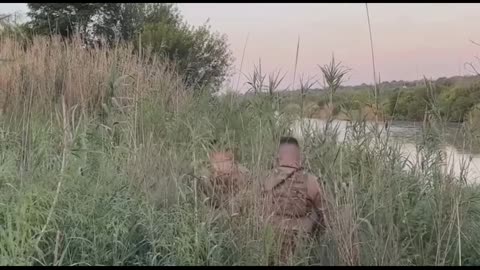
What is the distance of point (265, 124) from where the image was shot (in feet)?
11.9

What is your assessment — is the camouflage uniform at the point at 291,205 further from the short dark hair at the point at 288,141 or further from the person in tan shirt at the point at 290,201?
the short dark hair at the point at 288,141

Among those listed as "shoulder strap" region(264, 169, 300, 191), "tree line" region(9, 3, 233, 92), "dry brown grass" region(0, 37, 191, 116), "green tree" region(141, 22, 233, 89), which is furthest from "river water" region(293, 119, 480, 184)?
"tree line" region(9, 3, 233, 92)

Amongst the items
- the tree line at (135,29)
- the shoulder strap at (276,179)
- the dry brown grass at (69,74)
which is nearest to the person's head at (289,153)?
the shoulder strap at (276,179)

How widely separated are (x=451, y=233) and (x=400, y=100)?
4.75 ft

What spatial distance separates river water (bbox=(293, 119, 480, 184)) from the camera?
3547 millimetres

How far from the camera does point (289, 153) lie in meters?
3.64

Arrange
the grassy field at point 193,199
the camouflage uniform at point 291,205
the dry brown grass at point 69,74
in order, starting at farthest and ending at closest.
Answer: the dry brown grass at point 69,74 → the camouflage uniform at point 291,205 → the grassy field at point 193,199

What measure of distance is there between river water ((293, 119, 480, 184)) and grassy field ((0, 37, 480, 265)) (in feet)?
0.28

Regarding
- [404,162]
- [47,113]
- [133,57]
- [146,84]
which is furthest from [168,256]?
[133,57]

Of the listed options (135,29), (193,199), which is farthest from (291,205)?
(135,29)

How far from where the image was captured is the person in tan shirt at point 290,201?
9.91ft

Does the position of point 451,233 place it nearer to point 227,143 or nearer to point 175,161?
point 227,143

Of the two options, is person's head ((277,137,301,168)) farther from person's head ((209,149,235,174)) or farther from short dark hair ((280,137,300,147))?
person's head ((209,149,235,174))

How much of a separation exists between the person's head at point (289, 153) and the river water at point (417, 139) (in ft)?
0.88
